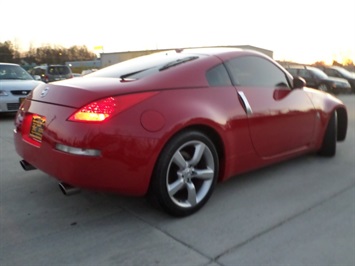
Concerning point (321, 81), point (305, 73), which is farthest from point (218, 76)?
point (305, 73)

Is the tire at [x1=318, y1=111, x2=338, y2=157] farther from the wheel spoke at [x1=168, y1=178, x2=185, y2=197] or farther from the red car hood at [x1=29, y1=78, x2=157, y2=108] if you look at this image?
the red car hood at [x1=29, y1=78, x2=157, y2=108]

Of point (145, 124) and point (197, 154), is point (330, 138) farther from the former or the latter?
point (145, 124)

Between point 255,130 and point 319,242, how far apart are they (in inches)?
48.9

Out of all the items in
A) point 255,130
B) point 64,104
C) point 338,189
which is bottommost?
point 338,189

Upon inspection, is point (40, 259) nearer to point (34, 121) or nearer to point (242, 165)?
point (34, 121)

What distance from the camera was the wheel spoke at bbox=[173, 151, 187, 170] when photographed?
2.94 m

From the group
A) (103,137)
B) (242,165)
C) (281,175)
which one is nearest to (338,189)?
(281,175)

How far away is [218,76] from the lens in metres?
3.46

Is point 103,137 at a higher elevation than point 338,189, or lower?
higher

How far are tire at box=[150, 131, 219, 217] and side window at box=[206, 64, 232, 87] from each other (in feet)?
1.83

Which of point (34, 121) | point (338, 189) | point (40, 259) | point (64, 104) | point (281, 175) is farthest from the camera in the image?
point (281, 175)

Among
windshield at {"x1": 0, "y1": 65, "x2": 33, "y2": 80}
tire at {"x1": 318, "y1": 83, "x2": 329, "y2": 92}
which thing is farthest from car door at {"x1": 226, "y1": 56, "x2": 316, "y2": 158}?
tire at {"x1": 318, "y1": 83, "x2": 329, "y2": 92}

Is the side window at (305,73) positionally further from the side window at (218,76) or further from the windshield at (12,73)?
the side window at (218,76)

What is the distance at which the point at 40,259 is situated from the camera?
245 centimetres
